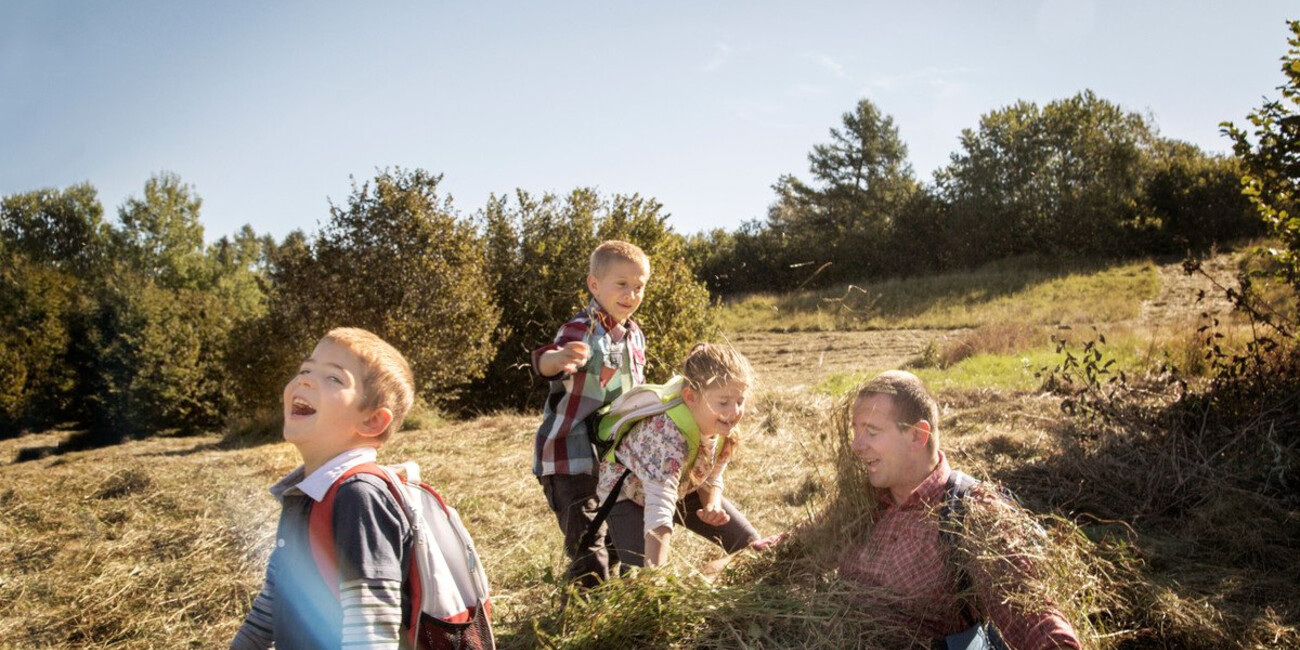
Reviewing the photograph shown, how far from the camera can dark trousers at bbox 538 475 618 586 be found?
358 centimetres

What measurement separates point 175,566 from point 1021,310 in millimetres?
21277

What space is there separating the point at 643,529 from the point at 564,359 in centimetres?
76

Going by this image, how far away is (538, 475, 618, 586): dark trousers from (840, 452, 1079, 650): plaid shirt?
112 cm

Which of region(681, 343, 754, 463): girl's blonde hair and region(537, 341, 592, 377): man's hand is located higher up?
region(537, 341, 592, 377): man's hand

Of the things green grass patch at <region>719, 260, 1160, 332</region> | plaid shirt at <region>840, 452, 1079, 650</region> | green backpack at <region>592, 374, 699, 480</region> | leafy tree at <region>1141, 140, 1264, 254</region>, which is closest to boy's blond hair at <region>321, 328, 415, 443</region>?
green backpack at <region>592, 374, 699, 480</region>

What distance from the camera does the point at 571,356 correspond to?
350cm

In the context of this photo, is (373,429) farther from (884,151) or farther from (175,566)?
(884,151)

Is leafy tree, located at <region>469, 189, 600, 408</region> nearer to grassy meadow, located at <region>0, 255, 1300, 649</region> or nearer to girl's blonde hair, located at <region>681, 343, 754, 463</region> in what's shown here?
grassy meadow, located at <region>0, 255, 1300, 649</region>

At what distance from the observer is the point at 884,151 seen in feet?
136

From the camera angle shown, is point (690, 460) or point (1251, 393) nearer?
point (690, 460)

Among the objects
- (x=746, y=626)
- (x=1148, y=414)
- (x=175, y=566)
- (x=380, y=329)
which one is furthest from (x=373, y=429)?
(x=380, y=329)

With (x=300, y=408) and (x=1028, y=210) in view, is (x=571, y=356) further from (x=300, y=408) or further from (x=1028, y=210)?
(x=1028, y=210)

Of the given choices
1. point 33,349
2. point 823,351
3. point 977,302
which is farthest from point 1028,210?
point 33,349

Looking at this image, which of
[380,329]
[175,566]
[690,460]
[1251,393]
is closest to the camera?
[690,460]
